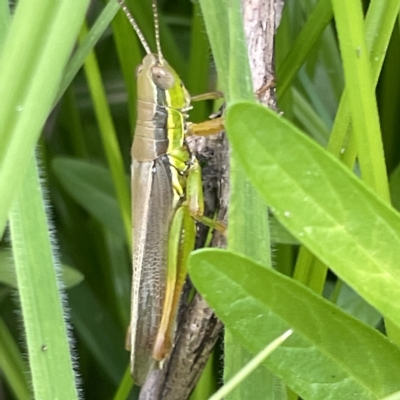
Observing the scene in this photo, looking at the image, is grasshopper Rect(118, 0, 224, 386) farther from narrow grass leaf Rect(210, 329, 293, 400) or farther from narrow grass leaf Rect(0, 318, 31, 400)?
narrow grass leaf Rect(210, 329, 293, 400)

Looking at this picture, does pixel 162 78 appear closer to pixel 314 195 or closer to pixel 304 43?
pixel 304 43

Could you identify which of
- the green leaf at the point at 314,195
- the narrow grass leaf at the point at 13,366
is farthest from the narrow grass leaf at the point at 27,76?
the narrow grass leaf at the point at 13,366

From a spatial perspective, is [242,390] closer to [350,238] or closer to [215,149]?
[350,238]

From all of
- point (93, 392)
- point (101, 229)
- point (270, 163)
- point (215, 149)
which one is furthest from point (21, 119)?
point (93, 392)

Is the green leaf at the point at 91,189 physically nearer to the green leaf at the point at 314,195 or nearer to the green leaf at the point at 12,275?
the green leaf at the point at 12,275

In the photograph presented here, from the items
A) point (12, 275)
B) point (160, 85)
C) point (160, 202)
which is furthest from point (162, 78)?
point (12, 275)
